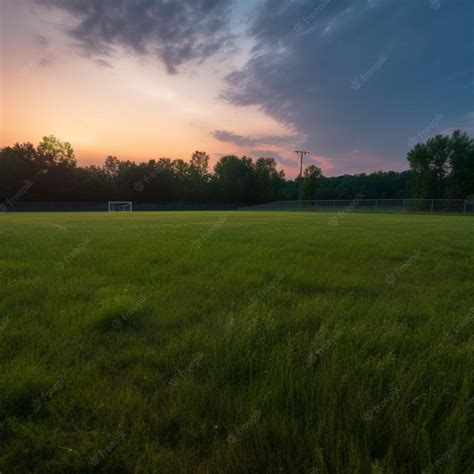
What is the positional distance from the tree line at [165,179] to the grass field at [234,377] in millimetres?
72169

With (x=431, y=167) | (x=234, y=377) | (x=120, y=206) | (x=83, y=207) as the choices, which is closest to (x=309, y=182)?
(x=431, y=167)

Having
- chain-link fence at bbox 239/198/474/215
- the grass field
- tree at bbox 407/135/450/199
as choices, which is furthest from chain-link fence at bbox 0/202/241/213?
the grass field

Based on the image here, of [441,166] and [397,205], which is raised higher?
[441,166]

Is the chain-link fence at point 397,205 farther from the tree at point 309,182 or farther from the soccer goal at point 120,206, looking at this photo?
the soccer goal at point 120,206

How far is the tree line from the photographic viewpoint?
68812 mm

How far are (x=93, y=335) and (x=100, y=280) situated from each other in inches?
85.2

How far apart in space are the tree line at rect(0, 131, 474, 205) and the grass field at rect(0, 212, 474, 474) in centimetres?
7217

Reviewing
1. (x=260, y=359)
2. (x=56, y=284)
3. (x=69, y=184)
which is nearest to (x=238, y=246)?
(x=56, y=284)

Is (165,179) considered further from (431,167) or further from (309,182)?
(431,167)

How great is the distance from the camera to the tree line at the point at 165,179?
6881 cm

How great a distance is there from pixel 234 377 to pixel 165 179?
87.6 m

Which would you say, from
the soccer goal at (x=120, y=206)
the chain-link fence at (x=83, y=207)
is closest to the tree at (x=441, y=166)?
the chain-link fence at (x=83, y=207)

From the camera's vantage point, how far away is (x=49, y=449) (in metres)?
1.81

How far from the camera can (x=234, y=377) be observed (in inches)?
97.3
